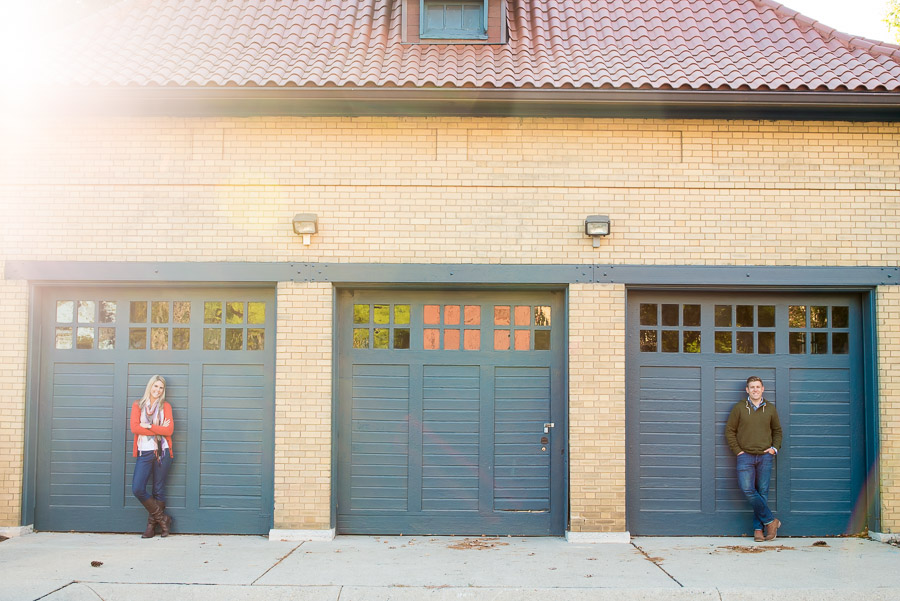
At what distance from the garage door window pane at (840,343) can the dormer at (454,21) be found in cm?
502

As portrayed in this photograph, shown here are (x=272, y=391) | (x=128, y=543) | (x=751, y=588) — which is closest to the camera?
(x=751, y=588)

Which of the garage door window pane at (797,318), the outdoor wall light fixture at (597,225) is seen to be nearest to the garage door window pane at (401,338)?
the outdoor wall light fixture at (597,225)

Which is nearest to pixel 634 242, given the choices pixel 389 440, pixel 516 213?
pixel 516 213

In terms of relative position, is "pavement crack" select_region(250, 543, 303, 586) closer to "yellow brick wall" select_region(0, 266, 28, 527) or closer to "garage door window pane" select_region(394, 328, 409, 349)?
"garage door window pane" select_region(394, 328, 409, 349)

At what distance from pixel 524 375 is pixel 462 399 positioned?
73 cm

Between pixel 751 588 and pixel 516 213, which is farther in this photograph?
pixel 516 213

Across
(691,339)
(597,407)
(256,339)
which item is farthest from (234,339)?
(691,339)

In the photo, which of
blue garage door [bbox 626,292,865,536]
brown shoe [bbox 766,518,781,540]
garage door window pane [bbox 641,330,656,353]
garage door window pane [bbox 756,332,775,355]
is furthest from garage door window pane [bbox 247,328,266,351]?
brown shoe [bbox 766,518,781,540]

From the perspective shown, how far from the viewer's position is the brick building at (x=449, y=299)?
26.3ft

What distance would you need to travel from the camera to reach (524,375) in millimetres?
8289

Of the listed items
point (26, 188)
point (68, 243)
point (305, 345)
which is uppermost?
point (26, 188)

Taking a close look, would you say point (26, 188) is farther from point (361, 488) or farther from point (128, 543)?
point (361, 488)

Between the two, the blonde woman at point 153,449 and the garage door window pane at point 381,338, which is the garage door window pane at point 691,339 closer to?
the garage door window pane at point 381,338

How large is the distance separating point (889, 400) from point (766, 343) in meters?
1.34
